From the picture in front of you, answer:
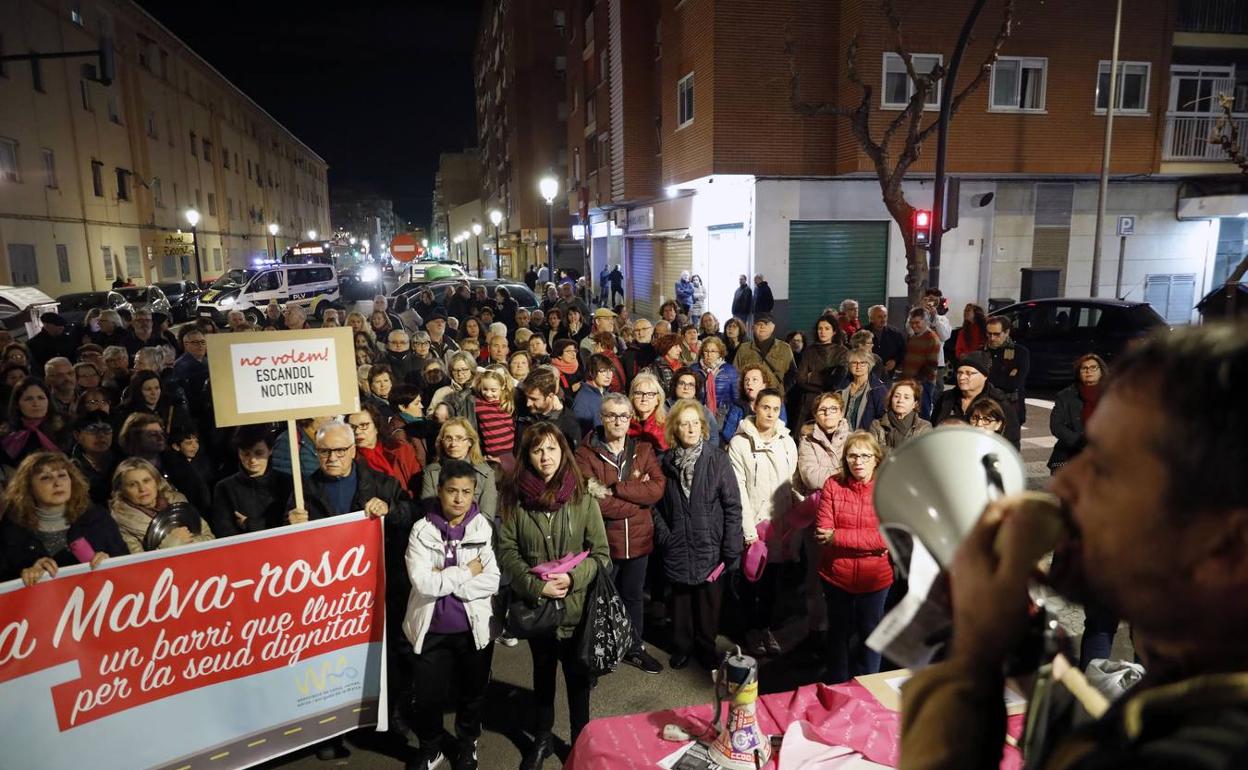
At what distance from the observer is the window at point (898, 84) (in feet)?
59.5

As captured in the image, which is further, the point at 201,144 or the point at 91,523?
the point at 201,144

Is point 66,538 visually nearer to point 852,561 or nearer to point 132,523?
point 132,523

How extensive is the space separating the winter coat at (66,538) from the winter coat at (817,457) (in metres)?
4.25

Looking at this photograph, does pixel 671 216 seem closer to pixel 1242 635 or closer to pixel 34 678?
pixel 34 678

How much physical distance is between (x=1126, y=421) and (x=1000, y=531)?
0.64 ft

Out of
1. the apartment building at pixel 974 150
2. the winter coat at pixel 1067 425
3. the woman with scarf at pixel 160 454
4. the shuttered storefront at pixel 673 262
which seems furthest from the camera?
the shuttered storefront at pixel 673 262

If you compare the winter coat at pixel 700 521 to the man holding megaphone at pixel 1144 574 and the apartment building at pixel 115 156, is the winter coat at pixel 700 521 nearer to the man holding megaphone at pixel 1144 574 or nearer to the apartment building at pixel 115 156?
the man holding megaphone at pixel 1144 574

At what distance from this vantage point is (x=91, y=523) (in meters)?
3.96

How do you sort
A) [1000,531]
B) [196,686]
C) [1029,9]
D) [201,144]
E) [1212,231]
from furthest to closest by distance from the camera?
[201,144] → [1212,231] → [1029,9] → [196,686] → [1000,531]

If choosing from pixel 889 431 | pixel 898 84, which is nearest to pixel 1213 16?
pixel 898 84

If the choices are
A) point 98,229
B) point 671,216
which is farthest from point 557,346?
point 98,229

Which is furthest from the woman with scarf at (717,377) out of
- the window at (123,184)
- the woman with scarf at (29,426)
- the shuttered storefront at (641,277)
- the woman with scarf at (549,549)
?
the window at (123,184)

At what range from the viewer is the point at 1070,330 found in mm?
13477

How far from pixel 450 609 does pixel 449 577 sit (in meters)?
0.19
